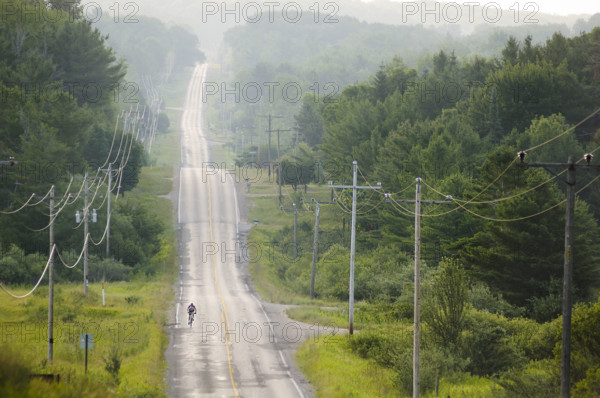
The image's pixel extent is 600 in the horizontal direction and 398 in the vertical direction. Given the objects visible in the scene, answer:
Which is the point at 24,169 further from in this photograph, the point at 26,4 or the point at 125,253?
the point at 26,4

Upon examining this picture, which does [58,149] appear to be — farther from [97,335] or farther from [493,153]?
[493,153]

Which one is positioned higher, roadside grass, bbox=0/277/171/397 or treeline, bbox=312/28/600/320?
treeline, bbox=312/28/600/320

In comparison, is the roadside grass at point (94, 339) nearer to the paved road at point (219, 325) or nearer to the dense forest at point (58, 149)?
the paved road at point (219, 325)

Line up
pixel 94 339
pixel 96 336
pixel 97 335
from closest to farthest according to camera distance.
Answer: pixel 94 339 < pixel 96 336 < pixel 97 335

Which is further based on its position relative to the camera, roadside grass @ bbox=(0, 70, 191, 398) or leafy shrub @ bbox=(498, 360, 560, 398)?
leafy shrub @ bbox=(498, 360, 560, 398)

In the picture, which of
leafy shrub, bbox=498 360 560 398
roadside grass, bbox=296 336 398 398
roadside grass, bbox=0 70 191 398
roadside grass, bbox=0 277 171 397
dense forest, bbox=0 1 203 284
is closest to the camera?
roadside grass, bbox=0 70 191 398

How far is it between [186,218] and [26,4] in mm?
32677

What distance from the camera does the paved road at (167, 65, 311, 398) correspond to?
103ft

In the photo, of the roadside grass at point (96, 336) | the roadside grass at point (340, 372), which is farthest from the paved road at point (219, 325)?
the roadside grass at point (96, 336)

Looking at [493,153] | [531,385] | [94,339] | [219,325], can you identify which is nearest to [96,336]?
[94,339]

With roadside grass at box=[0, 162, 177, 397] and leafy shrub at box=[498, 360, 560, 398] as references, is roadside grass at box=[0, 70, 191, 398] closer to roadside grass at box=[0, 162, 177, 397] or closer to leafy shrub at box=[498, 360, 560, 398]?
roadside grass at box=[0, 162, 177, 397]

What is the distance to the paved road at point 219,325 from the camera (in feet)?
103

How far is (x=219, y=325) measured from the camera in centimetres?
4428

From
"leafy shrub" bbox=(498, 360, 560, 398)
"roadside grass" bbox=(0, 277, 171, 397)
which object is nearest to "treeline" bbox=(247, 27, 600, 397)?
"leafy shrub" bbox=(498, 360, 560, 398)
